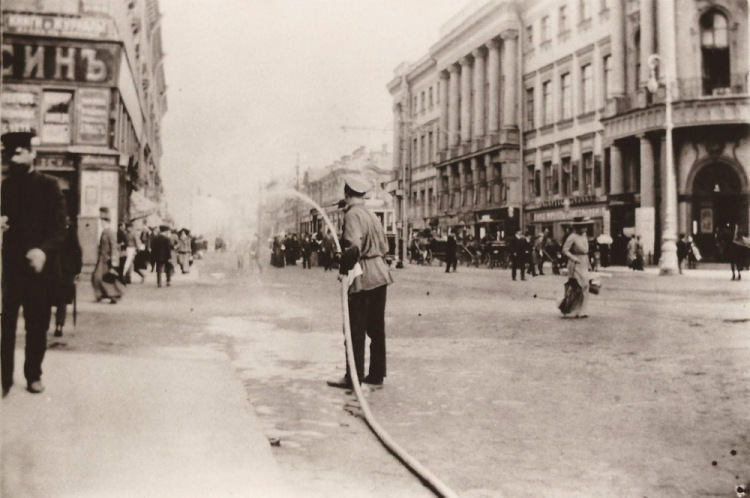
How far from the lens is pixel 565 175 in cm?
1964

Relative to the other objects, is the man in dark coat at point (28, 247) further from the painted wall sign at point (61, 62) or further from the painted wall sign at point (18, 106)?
the painted wall sign at point (61, 62)

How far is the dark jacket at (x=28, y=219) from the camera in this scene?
10.8ft

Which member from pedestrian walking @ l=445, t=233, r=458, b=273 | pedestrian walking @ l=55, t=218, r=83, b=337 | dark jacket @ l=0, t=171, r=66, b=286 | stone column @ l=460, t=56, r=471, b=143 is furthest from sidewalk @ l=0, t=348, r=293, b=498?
pedestrian walking @ l=445, t=233, r=458, b=273

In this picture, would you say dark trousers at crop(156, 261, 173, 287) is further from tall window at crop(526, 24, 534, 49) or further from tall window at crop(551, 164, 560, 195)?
tall window at crop(551, 164, 560, 195)

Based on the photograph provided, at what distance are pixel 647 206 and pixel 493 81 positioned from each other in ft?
50.2

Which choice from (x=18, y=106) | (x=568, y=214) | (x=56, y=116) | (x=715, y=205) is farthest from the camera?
(x=715, y=205)

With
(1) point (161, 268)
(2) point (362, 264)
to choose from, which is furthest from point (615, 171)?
(2) point (362, 264)

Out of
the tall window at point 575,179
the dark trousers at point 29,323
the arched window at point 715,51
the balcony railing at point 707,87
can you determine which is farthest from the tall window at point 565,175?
the dark trousers at point 29,323

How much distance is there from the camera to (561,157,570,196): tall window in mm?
16631

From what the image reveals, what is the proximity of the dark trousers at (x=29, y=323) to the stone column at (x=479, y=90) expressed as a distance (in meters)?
4.24

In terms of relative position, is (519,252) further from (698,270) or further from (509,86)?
(509,86)

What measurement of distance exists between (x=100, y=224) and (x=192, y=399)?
95 centimetres

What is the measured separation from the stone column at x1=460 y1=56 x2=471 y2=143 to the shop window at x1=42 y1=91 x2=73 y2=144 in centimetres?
464

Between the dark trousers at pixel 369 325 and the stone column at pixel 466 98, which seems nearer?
the dark trousers at pixel 369 325
